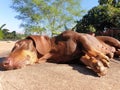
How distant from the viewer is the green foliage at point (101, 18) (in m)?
19.0

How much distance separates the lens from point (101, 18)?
19.7 metres

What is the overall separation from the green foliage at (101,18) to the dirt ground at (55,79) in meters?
14.5

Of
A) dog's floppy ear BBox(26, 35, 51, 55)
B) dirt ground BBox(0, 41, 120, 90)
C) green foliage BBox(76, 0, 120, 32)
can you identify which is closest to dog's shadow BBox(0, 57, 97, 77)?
dirt ground BBox(0, 41, 120, 90)

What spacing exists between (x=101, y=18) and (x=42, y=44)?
1568 centimetres

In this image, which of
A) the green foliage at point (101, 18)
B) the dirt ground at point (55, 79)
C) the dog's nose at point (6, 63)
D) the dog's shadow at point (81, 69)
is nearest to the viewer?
the dirt ground at point (55, 79)

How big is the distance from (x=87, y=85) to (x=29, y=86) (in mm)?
676

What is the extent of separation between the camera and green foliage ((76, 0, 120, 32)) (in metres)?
19.0

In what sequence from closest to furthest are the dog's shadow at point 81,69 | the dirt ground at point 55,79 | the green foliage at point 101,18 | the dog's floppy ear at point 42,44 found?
the dirt ground at point 55,79 → the dog's shadow at point 81,69 → the dog's floppy ear at point 42,44 → the green foliage at point 101,18

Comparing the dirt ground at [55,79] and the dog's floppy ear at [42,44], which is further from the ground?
the dog's floppy ear at [42,44]

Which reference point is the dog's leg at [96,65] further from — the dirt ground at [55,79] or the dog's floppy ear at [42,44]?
the dog's floppy ear at [42,44]

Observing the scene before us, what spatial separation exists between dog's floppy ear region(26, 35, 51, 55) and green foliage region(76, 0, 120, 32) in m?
14.2

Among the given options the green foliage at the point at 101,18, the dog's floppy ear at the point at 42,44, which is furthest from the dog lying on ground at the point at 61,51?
the green foliage at the point at 101,18

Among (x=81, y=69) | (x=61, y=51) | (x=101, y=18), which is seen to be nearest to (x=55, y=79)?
(x=81, y=69)

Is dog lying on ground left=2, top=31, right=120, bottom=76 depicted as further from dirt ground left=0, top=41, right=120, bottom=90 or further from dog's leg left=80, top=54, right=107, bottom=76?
dirt ground left=0, top=41, right=120, bottom=90
